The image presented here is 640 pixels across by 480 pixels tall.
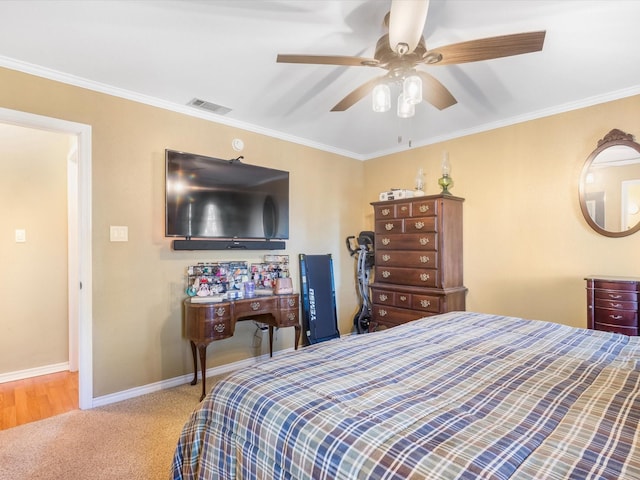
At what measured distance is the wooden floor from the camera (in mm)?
2467

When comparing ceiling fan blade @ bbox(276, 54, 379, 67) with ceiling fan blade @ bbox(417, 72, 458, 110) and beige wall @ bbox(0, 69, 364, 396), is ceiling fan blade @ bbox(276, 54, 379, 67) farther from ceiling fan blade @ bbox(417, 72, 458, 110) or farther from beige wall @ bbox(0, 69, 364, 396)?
beige wall @ bbox(0, 69, 364, 396)

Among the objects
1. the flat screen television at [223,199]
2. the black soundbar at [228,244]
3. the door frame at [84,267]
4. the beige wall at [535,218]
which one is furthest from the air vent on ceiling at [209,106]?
the beige wall at [535,218]

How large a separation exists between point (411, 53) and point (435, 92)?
482 mm

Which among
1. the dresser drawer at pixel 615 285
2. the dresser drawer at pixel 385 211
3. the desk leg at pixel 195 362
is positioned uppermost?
the dresser drawer at pixel 385 211

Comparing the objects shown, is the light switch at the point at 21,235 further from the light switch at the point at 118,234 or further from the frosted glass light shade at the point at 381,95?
the frosted glass light shade at the point at 381,95

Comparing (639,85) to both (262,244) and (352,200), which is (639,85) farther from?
(262,244)

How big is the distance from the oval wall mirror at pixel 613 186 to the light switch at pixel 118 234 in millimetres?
3876

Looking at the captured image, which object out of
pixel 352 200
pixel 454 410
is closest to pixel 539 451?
pixel 454 410

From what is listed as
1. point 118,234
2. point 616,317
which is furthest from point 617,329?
point 118,234

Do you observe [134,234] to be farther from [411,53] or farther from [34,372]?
[411,53]

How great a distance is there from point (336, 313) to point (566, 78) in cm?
325

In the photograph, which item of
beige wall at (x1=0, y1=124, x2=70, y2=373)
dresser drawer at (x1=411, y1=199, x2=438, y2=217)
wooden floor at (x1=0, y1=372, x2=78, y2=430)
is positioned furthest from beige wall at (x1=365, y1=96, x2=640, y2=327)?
beige wall at (x1=0, y1=124, x2=70, y2=373)

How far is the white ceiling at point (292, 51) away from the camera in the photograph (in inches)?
72.4

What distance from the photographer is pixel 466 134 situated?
3.71m
